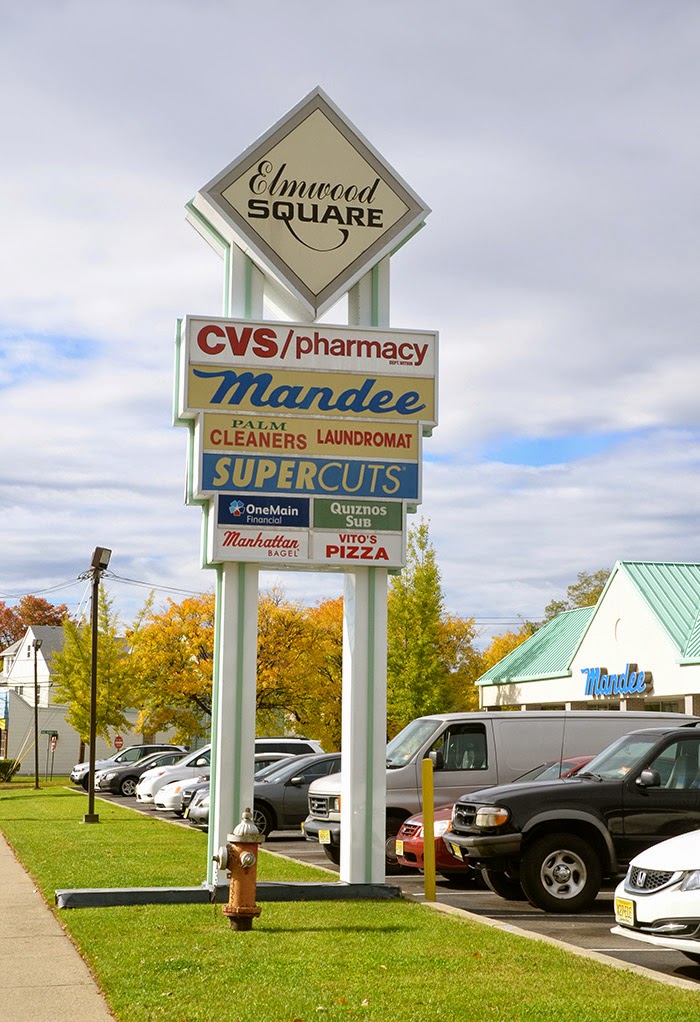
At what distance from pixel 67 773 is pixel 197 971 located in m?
67.2

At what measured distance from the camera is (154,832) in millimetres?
23281

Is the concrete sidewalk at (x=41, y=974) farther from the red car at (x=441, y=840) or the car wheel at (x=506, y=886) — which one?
the car wheel at (x=506, y=886)

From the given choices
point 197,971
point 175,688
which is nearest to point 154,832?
point 197,971

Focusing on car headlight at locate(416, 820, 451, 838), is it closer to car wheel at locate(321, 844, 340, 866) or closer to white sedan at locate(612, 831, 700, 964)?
car wheel at locate(321, 844, 340, 866)

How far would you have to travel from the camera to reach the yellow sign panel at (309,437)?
1295 cm

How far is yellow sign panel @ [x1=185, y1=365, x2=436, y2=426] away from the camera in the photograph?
1298cm

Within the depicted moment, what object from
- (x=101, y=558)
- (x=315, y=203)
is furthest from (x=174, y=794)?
(x=315, y=203)

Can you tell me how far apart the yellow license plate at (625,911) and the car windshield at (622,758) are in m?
3.44

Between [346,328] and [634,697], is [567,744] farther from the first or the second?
[634,697]

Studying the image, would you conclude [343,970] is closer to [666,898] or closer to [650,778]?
[666,898]

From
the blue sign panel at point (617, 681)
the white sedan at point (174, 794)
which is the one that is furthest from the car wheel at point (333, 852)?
the blue sign panel at point (617, 681)

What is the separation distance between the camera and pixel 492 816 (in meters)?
12.6

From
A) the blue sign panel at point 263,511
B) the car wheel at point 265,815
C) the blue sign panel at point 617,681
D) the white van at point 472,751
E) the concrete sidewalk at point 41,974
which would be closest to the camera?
the concrete sidewalk at point 41,974

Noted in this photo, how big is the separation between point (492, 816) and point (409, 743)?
5.15 meters
